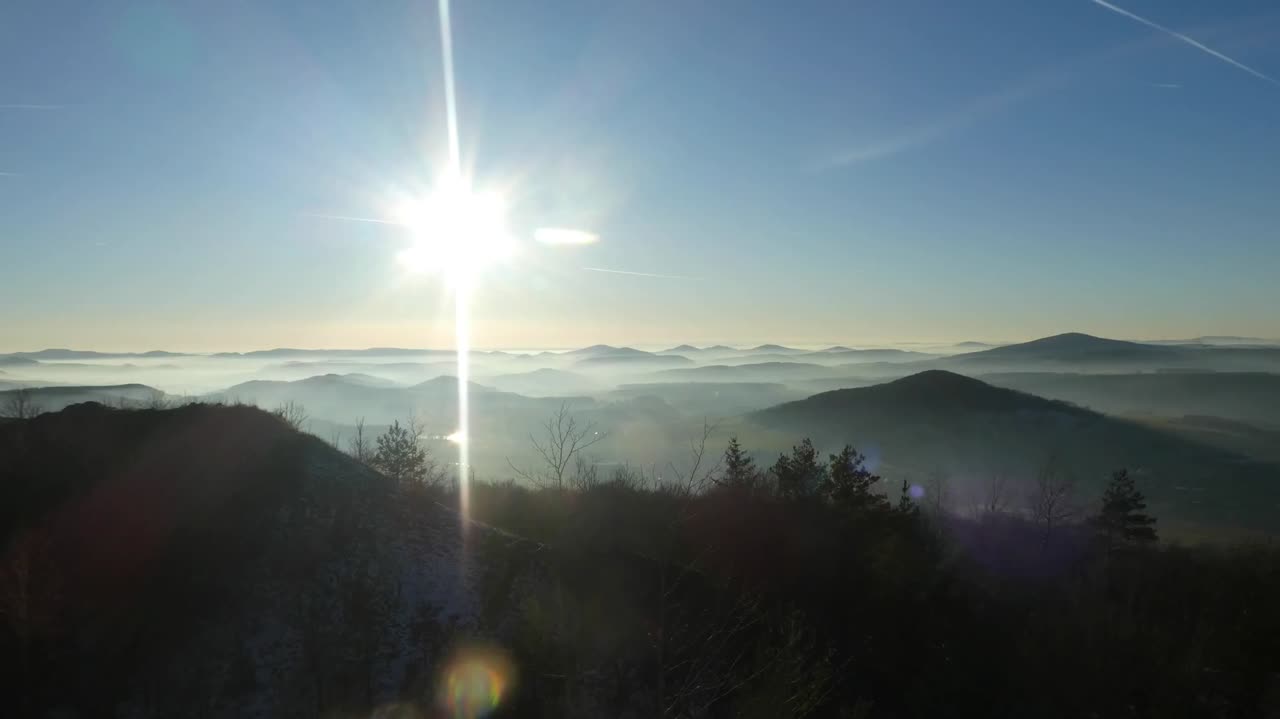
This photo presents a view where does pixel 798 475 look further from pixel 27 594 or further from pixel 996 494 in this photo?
pixel 996 494

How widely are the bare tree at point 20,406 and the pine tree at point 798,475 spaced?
4319 centimetres

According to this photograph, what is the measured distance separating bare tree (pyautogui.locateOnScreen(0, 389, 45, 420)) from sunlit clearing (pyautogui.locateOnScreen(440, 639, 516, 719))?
69.2 ft

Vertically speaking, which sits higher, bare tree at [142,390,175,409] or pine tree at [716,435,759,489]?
bare tree at [142,390,175,409]

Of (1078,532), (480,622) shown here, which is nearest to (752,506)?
(480,622)

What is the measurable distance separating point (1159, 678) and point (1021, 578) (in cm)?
2595

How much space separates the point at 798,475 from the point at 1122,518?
144ft

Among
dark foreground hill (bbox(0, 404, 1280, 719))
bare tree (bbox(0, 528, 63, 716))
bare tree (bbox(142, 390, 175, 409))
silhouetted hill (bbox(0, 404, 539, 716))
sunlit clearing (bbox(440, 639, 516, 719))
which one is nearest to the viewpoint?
bare tree (bbox(0, 528, 63, 716))

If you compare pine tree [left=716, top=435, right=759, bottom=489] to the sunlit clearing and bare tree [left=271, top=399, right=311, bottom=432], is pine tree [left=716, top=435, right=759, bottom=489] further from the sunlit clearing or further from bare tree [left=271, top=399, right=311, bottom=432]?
the sunlit clearing

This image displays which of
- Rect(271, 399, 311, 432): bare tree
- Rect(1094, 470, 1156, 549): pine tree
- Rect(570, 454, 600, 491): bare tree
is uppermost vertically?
Rect(271, 399, 311, 432): bare tree

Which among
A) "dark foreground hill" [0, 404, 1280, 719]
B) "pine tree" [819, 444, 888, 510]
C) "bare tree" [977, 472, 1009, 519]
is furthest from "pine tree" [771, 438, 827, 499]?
"bare tree" [977, 472, 1009, 519]

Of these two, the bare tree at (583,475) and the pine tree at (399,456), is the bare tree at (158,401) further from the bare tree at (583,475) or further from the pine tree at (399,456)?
the bare tree at (583,475)

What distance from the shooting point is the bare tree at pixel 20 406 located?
27550 millimetres

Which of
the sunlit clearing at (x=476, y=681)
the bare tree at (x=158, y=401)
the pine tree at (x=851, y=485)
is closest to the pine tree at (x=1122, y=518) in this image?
the pine tree at (x=851, y=485)

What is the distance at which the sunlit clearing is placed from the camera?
19.0 metres
